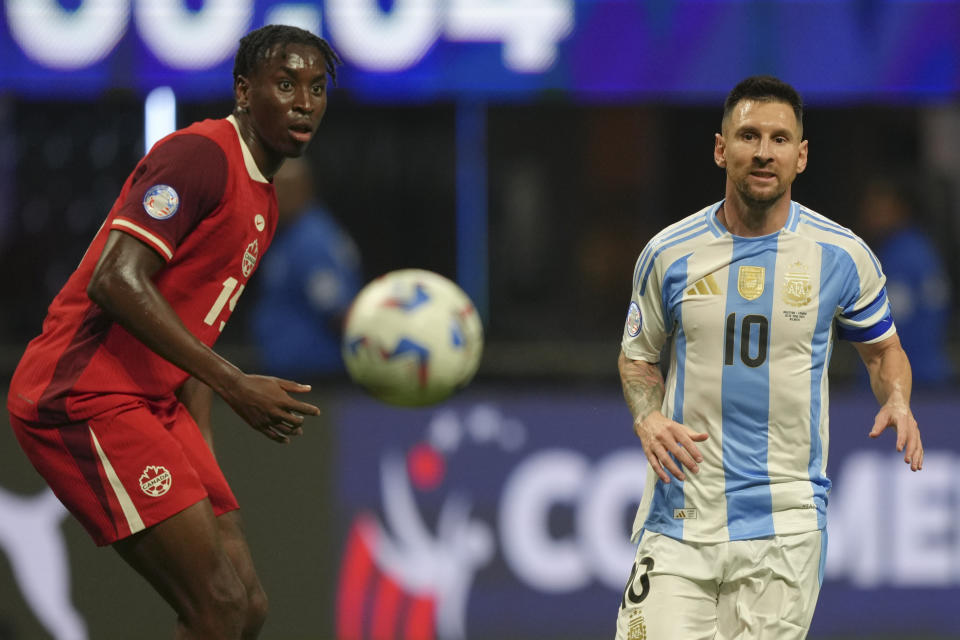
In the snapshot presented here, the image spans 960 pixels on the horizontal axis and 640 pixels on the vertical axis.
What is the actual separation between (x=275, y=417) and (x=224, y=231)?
2.05 feet

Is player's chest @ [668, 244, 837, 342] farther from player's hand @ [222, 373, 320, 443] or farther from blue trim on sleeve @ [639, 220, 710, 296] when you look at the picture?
player's hand @ [222, 373, 320, 443]

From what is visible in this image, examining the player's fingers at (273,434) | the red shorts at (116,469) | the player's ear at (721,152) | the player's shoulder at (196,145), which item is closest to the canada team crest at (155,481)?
the red shorts at (116,469)

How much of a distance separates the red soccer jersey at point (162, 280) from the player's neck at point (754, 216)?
52.5 inches

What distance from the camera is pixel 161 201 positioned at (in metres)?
3.71

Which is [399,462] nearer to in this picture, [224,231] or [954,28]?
[224,231]

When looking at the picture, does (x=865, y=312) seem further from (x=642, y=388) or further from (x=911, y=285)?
(x=911, y=285)

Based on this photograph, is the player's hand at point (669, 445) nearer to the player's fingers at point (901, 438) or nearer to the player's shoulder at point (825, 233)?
the player's fingers at point (901, 438)

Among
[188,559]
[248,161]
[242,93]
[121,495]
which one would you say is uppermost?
[242,93]

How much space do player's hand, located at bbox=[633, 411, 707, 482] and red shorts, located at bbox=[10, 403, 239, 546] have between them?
1208mm

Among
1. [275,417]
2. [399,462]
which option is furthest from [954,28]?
[275,417]

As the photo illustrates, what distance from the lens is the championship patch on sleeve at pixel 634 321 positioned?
13.5 feet

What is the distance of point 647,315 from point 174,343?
133 cm

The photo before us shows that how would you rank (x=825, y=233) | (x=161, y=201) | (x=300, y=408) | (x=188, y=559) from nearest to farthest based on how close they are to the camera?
(x=300, y=408) < (x=161, y=201) < (x=188, y=559) < (x=825, y=233)

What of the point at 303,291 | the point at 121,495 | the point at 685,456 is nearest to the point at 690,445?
the point at 685,456
